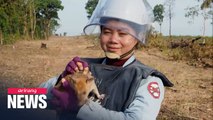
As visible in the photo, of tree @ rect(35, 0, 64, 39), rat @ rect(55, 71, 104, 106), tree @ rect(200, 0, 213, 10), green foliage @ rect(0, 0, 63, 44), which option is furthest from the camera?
tree @ rect(35, 0, 64, 39)

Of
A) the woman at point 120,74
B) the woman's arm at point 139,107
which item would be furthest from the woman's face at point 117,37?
the woman's arm at point 139,107

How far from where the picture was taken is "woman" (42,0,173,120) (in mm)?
1218

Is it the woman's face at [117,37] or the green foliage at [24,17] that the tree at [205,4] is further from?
the woman's face at [117,37]

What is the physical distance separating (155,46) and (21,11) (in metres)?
11.5

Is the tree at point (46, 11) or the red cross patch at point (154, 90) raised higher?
the tree at point (46, 11)

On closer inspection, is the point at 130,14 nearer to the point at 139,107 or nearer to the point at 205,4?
the point at 139,107

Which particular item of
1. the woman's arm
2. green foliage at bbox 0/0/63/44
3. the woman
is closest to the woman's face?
the woman

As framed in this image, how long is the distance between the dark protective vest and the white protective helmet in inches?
5.5

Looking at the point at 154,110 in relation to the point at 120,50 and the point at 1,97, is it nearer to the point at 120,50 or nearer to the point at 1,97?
the point at 120,50

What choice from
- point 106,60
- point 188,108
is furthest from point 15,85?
point 106,60

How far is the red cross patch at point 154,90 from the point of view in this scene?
1.28 meters

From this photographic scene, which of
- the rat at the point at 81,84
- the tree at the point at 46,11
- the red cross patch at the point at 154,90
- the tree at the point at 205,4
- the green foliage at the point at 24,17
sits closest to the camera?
the rat at the point at 81,84

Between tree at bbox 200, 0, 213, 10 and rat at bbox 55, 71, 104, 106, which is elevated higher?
tree at bbox 200, 0, 213, 10

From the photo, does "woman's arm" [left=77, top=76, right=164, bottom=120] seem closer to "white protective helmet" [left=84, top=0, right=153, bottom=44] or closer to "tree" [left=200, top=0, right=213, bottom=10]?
"white protective helmet" [left=84, top=0, right=153, bottom=44]
